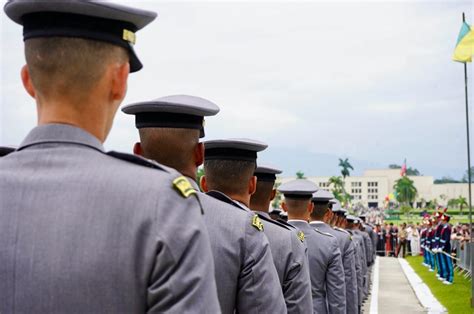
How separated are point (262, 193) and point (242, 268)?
5.77 feet

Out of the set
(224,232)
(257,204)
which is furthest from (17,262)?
(257,204)

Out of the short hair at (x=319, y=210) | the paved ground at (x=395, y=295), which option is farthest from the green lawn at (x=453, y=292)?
the short hair at (x=319, y=210)

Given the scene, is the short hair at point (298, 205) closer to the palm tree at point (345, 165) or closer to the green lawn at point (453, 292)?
the green lawn at point (453, 292)

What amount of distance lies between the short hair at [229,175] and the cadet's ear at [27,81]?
1.70m

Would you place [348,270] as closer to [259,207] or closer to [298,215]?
[298,215]

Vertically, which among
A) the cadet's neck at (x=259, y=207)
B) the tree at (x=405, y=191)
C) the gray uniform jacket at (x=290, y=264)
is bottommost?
the gray uniform jacket at (x=290, y=264)

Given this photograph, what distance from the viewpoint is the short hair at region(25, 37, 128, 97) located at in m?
1.75

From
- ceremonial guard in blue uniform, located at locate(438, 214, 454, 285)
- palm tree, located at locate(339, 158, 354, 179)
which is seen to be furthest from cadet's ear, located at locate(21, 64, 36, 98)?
palm tree, located at locate(339, 158, 354, 179)

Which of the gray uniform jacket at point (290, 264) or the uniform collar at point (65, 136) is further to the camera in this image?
the gray uniform jacket at point (290, 264)

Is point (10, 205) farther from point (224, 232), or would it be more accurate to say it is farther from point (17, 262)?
point (224, 232)

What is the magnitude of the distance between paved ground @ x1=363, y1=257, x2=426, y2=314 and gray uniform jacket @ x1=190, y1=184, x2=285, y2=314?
40.8 feet

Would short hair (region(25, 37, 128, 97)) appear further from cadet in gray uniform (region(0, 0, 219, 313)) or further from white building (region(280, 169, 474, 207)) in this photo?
white building (region(280, 169, 474, 207))

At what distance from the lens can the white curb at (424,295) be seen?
592 inches

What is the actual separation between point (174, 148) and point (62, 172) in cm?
108
